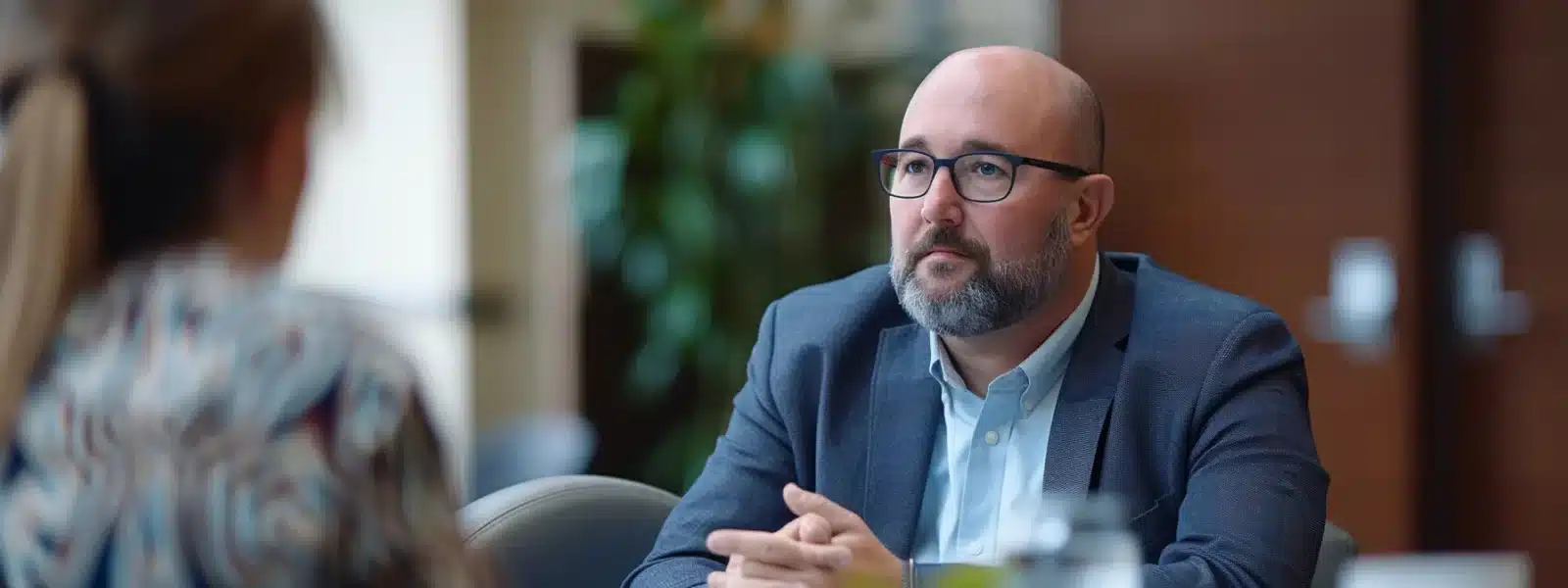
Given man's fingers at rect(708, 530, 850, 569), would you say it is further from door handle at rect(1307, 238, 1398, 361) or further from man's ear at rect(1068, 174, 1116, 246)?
door handle at rect(1307, 238, 1398, 361)

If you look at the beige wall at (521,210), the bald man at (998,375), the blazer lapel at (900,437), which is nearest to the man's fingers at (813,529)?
the bald man at (998,375)

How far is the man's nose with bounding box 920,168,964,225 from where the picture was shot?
1855 millimetres

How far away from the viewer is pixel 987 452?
186cm

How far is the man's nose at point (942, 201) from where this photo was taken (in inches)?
73.0

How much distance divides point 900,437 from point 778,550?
0.40 metres

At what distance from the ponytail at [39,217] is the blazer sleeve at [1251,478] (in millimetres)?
1037

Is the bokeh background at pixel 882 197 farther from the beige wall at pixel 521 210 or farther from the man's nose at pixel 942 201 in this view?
the man's nose at pixel 942 201

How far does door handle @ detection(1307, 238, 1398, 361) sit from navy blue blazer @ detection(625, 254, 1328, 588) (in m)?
2.17

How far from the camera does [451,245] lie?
193 inches

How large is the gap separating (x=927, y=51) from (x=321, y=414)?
3.98 metres

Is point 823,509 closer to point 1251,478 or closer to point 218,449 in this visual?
point 1251,478

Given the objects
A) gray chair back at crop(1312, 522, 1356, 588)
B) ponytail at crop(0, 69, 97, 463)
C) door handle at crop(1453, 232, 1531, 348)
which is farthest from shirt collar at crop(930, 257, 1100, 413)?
door handle at crop(1453, 232, 1531, 348)

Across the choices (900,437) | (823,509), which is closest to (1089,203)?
(900,437)

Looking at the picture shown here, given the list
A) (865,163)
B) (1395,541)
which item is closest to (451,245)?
(865,163)
